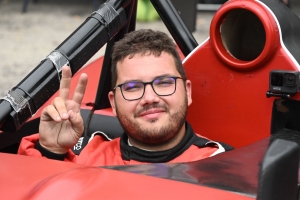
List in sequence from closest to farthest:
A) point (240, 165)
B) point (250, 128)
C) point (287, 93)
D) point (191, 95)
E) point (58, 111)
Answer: point (240, 165)
point (58, 111)
point (287, 93)
point (250, 128)
point (191, 95)

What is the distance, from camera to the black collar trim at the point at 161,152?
152cm

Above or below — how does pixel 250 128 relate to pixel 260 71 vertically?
below

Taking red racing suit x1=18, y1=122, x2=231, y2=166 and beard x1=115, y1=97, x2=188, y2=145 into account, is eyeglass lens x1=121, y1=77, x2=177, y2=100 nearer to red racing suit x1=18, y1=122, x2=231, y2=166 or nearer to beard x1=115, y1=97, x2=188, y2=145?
beard x1=115, y1=97, x2=188, y2=145

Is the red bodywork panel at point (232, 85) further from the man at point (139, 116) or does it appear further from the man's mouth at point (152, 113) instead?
the man's mouth at point (152, 113)

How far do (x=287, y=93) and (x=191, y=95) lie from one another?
362 mm

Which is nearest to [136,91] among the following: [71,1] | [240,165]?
[240,165]

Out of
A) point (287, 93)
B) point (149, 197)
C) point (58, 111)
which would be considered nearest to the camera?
point (149, 197)

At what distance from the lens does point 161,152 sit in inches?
59.7

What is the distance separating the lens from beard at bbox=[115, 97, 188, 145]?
1478mm

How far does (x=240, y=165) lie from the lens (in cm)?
107

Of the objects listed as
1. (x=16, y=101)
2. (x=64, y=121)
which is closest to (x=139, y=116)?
(x=64, y=121)

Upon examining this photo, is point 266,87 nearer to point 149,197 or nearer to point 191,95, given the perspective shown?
point 191,95

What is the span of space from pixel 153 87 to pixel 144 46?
16cm

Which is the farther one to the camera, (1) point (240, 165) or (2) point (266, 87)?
(2) point (266, 87)
